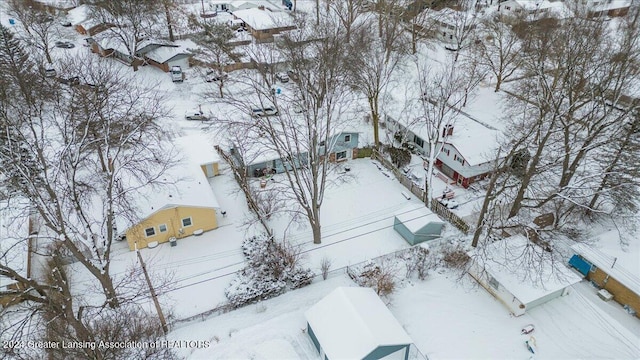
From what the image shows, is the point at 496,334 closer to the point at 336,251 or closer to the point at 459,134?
the point at 336,251

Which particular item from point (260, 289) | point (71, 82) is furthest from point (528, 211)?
point (71, 82)

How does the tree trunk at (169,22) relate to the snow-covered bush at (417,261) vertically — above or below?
above

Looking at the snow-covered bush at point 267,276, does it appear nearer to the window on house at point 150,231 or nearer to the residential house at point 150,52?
the window on house at point 150,231

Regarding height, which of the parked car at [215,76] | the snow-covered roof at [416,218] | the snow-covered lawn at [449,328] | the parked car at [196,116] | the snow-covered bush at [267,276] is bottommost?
the snow-covered lawn at [449,328]

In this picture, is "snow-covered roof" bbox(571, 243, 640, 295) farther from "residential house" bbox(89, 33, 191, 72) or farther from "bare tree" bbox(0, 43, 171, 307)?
"residential house" bbox(89, 33, 191, 72)

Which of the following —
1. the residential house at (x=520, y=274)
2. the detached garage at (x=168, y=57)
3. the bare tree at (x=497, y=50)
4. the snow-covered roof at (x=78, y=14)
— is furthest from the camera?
the snow-covered roof at (x=78, y=14)

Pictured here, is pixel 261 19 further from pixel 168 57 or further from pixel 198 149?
pixel 198 149

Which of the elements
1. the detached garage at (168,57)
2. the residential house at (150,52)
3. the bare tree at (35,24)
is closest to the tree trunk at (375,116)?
the detached garage at (168,57)
